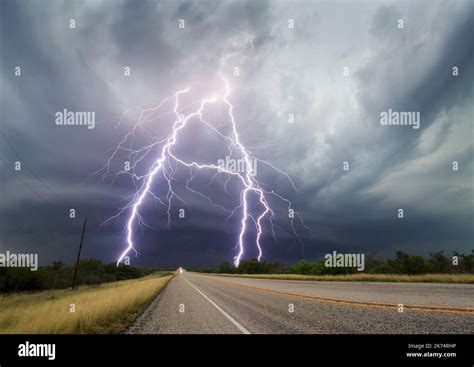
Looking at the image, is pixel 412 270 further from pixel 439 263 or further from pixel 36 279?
pixel 36 279

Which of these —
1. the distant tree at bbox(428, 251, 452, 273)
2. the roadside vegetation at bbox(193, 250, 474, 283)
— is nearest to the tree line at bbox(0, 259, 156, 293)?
the roadside vegetation at bbox(193, 250, 474, 283)

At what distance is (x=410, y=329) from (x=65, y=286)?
52845mm

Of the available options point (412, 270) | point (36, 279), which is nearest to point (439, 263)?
point (412, 270)

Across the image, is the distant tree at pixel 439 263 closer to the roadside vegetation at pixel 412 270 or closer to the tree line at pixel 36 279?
the roadside vegetation at pixel 412 270
